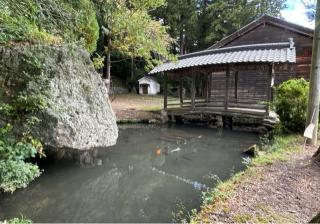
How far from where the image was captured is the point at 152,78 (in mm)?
25953

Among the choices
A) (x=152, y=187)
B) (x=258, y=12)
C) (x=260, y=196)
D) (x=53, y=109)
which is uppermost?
(x=258, y=12)

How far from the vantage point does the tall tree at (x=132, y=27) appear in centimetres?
493

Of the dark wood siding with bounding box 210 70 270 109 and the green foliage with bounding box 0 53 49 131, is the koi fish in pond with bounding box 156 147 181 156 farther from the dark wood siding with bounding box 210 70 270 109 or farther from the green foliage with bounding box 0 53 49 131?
the dark wood siding with bounding box 210 70 270 109

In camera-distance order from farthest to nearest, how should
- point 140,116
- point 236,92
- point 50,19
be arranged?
point 236,92 → point 140,116 → point 50,19

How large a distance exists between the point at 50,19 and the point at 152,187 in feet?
12.8

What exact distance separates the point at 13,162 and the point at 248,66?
35.7 ft

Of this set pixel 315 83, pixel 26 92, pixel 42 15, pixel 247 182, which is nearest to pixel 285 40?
pixel 315 83

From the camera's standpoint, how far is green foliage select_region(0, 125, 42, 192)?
14.5ft

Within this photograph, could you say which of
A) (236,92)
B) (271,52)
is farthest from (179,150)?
(236,92)

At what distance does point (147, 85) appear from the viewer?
25.6 metres

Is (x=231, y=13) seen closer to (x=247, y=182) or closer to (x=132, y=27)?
(x=132, y=27)

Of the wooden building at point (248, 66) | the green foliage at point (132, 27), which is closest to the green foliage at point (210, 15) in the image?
the wooden building at point (248, 66)

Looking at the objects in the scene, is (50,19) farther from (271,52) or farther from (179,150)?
(271,52)

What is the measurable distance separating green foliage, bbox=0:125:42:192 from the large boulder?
80 cm
